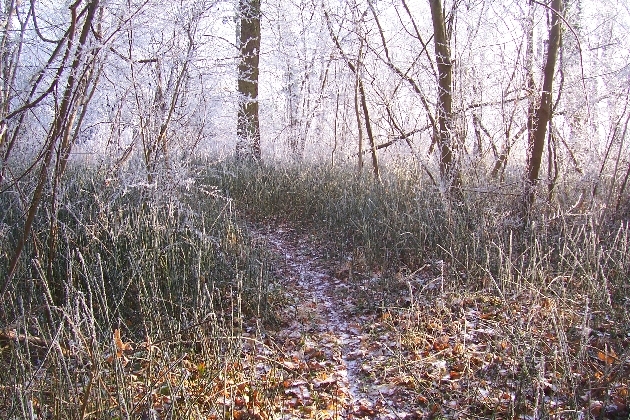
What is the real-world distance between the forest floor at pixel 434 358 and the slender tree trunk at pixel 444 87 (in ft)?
5.37

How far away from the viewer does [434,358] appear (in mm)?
2971

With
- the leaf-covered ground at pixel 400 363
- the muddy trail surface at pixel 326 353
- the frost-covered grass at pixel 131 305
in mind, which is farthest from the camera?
the muddy trail surface at pixel 326 353

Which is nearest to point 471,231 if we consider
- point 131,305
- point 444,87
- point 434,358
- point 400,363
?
point 444,87

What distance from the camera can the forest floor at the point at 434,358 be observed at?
236 centimetres

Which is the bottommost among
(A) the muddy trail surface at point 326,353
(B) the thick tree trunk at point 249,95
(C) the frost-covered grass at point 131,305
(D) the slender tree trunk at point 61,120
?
(A) the muddy trail surface at point 326,353

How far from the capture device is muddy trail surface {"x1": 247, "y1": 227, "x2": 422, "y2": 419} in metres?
2.57

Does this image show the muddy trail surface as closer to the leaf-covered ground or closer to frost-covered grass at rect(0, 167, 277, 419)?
the leaf-covered ground

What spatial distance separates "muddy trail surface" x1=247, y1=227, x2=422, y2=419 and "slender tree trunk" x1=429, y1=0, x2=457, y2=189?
1875mm

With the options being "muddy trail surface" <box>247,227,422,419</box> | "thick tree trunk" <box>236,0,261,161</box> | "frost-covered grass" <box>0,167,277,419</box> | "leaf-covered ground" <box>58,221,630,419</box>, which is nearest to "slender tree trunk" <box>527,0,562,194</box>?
"leaf-covered ground" <box>58,221,630,419</box>

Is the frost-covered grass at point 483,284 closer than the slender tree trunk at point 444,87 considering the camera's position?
Yes

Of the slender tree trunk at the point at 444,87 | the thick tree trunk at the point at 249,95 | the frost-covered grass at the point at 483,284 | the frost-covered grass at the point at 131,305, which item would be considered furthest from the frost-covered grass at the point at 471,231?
the thick tree trunk at the point at 249,95

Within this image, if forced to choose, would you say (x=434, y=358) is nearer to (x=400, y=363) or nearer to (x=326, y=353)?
(x=400, y=363)

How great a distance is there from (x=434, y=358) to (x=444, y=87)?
342 centimetres

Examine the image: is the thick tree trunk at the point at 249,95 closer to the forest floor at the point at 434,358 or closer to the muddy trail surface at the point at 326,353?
the muddy trail surface at the point at 326,353
